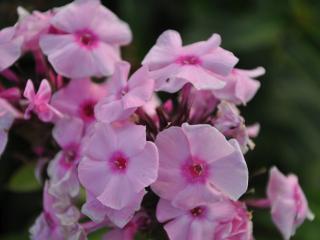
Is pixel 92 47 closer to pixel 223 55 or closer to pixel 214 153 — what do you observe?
A: pixel 223 55

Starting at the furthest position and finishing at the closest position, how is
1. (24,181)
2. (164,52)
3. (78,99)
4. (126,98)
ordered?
(24,181) → (78,99) → (164,52) → (126,98)

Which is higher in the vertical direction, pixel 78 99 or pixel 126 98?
pixel 126 98

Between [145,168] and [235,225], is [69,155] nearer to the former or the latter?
[145,168]

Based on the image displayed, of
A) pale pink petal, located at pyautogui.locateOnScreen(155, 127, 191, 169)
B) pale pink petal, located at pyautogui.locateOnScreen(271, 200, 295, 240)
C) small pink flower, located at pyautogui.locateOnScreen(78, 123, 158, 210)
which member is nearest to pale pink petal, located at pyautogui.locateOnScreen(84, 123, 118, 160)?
small pink flower, located at pyautogui.locateOnScreen(78, 123, 158, 210)

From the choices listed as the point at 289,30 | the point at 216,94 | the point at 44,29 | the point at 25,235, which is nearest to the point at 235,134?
the point at 216,94

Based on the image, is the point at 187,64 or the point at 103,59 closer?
the point at 187,64

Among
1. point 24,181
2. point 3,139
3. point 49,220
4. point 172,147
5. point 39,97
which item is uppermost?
point 172,147

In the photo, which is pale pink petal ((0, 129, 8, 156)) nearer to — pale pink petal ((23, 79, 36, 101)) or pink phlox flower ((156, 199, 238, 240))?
pale pink petal ((23, 79, 36, 101))

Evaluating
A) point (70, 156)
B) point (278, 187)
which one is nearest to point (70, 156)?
point (70, 156)

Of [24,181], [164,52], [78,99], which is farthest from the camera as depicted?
[24,181]
